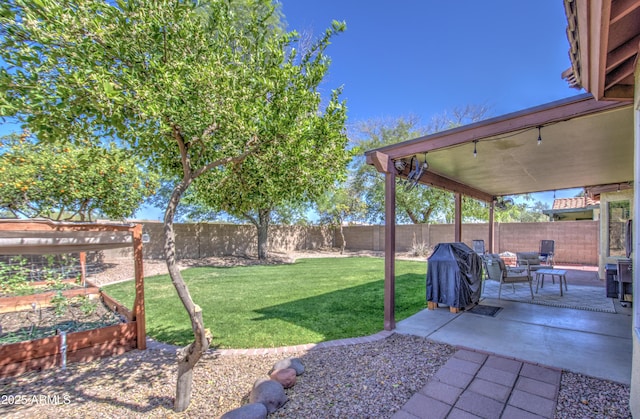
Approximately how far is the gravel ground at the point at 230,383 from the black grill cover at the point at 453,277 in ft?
5.04

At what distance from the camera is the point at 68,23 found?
193cm

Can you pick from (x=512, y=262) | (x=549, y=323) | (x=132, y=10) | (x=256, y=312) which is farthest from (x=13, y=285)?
(x=512, y=262)

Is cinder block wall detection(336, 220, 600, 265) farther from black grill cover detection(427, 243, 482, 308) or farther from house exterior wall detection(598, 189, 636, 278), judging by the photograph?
black grill cover detection(427, 243, 482, 308)

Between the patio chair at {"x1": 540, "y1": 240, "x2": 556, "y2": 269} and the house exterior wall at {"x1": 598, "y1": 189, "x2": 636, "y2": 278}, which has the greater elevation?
the house exterior wall at {"x1": 598, "y1": 189, "x2": 636, "y2": 278}

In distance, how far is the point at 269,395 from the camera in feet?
7.72

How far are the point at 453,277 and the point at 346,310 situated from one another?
191 cm

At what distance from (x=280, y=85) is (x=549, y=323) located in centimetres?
489

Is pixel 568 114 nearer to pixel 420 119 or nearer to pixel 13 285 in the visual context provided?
pixel 13 285

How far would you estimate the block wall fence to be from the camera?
10705mm

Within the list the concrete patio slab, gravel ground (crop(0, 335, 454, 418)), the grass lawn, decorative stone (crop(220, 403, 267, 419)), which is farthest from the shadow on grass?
decorative stone (crop(220, 403, 267, 419))

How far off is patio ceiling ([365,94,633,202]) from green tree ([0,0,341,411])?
1955 millimetres

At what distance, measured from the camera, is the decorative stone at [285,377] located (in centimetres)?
262

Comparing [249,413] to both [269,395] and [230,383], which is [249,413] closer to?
[269,395]

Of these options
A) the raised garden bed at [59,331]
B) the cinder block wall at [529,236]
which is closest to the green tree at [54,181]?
the raised garden bed at [59,331]
